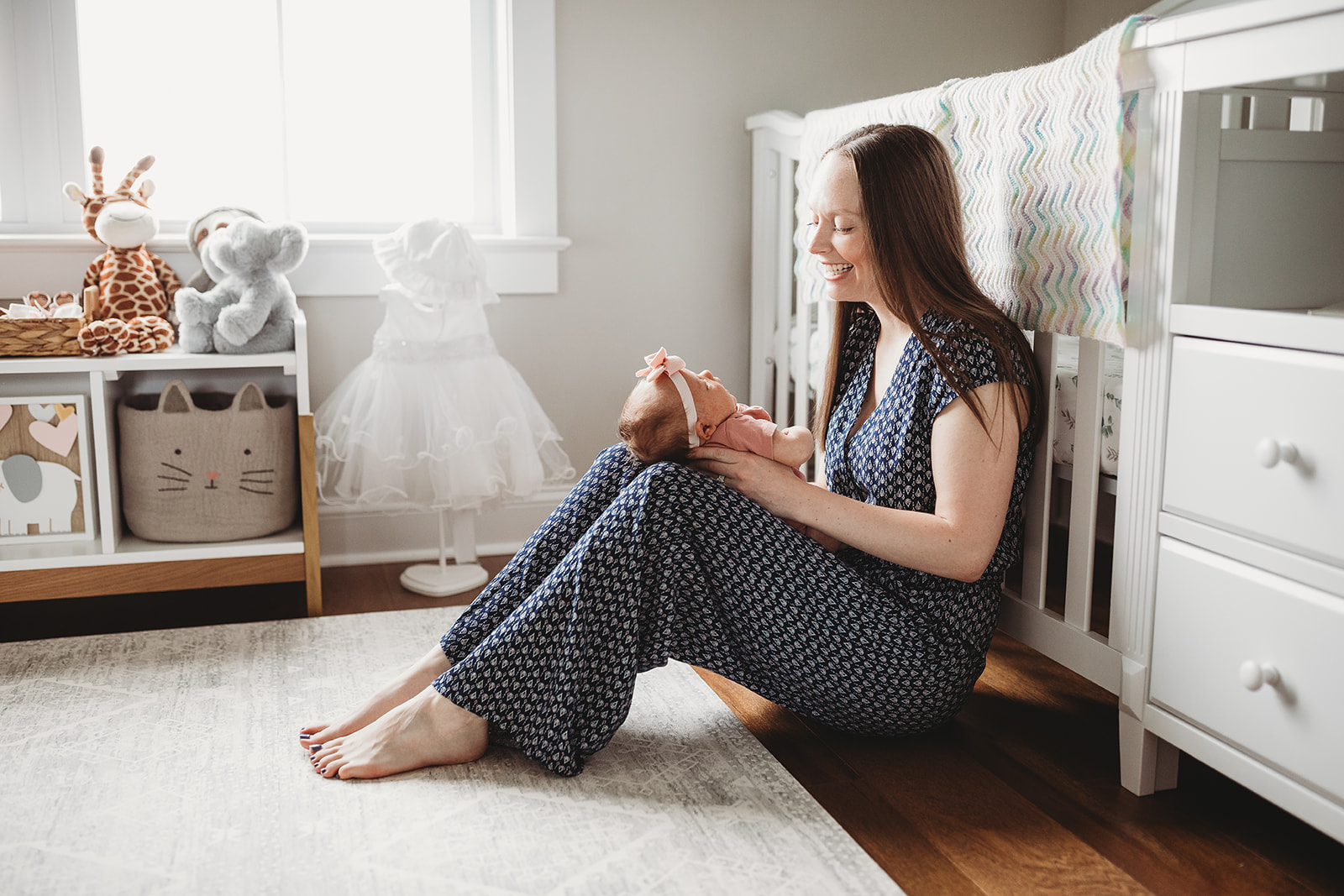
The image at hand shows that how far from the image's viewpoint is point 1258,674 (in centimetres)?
Answer: 118

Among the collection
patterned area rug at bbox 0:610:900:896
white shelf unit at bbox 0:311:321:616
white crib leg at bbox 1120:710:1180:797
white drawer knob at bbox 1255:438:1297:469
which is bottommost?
patterned area rug at bbox 0:610:900:896

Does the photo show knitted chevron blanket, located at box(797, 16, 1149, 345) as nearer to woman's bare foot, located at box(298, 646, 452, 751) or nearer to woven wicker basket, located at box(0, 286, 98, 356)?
woman's bare foot, located at box(298, 646, 452, 751)

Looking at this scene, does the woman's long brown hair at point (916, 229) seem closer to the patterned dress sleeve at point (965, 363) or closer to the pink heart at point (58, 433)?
the patterned dress sleeve at point (965, 363)

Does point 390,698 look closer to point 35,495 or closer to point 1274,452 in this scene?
point 35,495

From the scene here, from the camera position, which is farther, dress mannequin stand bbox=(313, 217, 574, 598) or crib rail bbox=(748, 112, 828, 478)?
crib rail bbox=(748, 112, 828, 478)

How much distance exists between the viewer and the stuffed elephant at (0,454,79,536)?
198 centimetres

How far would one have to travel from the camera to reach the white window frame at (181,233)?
2.30m

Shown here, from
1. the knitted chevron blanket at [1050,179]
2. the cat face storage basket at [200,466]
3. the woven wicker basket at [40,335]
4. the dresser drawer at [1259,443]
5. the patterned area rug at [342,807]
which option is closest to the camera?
the dresser drawer at [1259,443]

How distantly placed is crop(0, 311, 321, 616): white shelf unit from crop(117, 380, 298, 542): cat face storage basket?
0.02m

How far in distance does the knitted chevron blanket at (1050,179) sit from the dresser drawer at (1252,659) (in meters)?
0.32

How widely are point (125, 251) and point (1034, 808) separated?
1.95 metres

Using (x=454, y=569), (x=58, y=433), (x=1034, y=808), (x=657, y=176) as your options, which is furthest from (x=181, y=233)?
(x=1034, y=808)

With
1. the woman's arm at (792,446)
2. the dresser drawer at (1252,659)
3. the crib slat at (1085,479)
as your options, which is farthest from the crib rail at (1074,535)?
the woman's arm at (792,446)

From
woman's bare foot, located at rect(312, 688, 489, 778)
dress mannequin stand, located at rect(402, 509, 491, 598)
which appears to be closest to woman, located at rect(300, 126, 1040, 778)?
woman's bare foot, located at rect(312, 688, 489, 778)
